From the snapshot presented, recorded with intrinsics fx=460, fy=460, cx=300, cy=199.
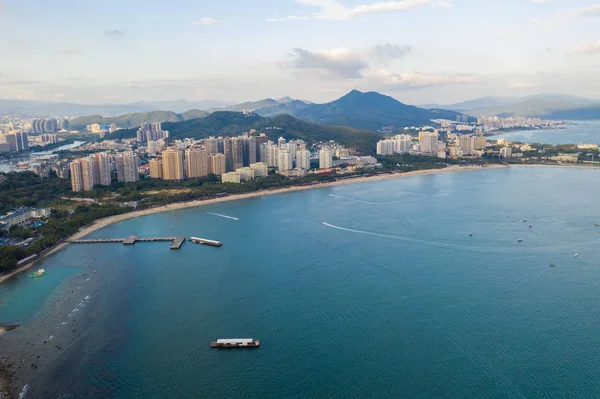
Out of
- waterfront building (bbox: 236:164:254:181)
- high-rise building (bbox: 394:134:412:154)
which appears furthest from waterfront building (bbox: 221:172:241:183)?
high-rise building (bbox: 394:134:412:154)

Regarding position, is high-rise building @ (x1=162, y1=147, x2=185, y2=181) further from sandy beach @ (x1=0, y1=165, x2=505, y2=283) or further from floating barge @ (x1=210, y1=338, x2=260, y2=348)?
floating barge @ (x1=210, y1=338, x2=260, y2=348)

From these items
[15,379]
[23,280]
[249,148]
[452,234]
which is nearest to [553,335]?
[452,234]

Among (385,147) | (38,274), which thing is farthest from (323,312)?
(385,147)

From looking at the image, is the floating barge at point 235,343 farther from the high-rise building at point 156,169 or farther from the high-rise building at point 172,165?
the high-rise building at point 156,169

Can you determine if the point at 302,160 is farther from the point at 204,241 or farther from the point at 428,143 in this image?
the point at 204,241

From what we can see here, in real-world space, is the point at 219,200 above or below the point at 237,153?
below

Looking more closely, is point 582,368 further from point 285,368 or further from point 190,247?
point 190,247
